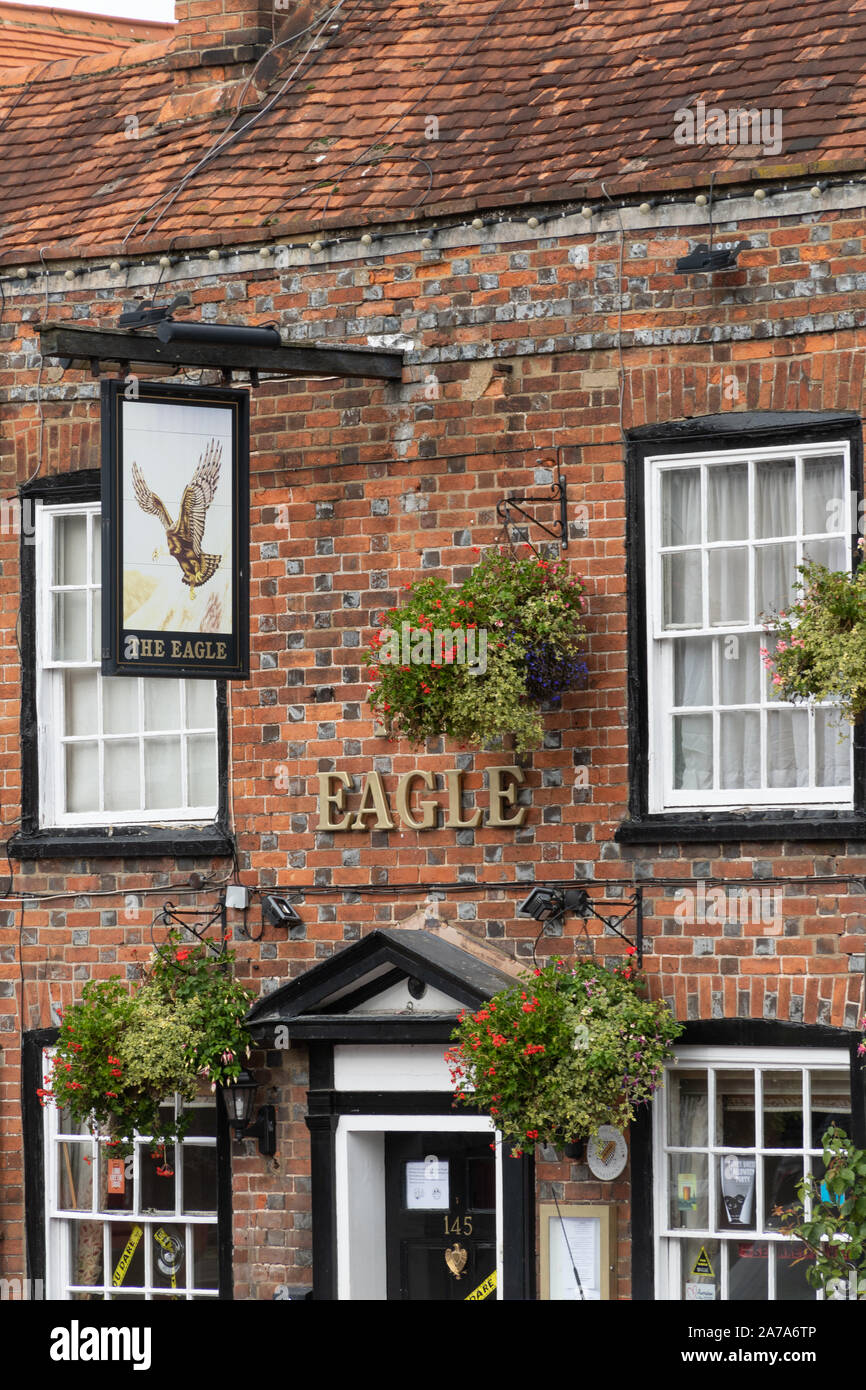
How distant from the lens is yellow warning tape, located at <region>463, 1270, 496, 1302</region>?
38.0 ft

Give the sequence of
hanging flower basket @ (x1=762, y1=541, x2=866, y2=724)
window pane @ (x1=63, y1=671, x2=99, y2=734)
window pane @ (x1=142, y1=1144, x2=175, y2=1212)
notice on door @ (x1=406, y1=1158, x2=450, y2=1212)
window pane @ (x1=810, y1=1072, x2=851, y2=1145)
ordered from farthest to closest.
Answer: window pane @ (x1=63, y1=671, x2=99, y2=734) < window pane @ (x1=142, y1=1144, x2=175, y2=1212) < notice on door @ (x1=406, y1=1158, x2=450, y2=1212) < window pane @ (x1=810, y1=1072, x2=851, y2=1145) < hanging flower basket @ (x1=762, y1=541, x2=866, y2=724)

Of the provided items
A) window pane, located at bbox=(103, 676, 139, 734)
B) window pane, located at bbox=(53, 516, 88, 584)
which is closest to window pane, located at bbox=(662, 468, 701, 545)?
window pane, located at bbox=(103, 676, 139, 734)

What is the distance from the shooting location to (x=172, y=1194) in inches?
486

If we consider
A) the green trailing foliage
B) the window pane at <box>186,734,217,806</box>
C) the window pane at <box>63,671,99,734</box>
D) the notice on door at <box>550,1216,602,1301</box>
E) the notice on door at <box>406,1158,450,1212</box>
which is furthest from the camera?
the window pane at <box>63,671,99,734</box>

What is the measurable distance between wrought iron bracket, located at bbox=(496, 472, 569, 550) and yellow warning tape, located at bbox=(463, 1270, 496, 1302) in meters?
3.84

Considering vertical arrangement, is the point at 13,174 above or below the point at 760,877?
above

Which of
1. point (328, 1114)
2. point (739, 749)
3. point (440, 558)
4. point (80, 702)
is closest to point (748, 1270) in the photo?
point (328, 1114)

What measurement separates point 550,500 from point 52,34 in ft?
26.5

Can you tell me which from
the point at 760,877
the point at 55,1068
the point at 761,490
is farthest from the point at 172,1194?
the point at 761,490

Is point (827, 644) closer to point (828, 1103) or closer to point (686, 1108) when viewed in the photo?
point (828, 1103)

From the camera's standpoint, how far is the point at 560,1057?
10539mm

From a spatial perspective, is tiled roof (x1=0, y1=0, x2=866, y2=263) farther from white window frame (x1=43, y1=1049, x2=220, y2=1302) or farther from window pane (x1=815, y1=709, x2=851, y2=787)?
white window frame (x1=43, y1=1049, x2=220, y2=1302)

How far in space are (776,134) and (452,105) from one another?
2148 millimetres
